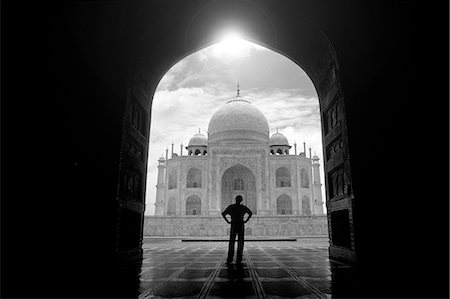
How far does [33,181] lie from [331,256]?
4232 mm

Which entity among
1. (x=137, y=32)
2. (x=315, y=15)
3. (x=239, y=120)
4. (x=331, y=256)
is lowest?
(x=331, y=256)

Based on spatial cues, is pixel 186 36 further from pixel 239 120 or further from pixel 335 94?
pixel 239 120

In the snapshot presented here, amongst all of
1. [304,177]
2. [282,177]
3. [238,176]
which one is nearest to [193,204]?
[238,176]

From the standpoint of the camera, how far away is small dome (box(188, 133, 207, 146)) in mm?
34906

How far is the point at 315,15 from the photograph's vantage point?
4.42 meters

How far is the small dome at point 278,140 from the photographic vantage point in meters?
35.1

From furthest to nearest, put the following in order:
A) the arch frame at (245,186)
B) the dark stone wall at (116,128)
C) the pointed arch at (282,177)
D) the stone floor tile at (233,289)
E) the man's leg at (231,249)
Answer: the pointed arch at (282,177)
the arch frame at (245,186)
the man's leg at (231,249)
the dark stone wall at (116,128)
the stone floor tile at (233,289)

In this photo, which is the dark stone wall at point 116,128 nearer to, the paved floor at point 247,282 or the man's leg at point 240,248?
the paved floor at point 247,282

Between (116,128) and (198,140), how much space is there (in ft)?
102

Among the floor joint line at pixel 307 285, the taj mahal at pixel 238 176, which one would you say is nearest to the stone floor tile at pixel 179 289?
the floor joint line at pixel 307 285

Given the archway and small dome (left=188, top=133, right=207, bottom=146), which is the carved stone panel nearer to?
the archway

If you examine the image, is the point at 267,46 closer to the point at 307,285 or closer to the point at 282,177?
the point at 307,285

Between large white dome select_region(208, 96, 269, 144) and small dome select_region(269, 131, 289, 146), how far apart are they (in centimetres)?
333

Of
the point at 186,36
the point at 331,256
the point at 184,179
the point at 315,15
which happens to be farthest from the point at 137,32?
the point at 184,179
